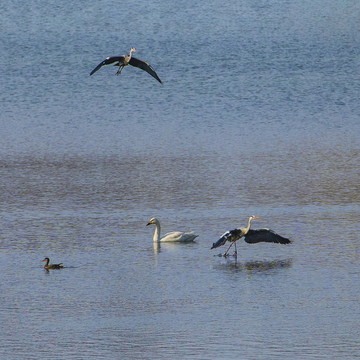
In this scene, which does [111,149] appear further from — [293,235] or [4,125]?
[293,235]

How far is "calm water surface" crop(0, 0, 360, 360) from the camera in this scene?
1805cm

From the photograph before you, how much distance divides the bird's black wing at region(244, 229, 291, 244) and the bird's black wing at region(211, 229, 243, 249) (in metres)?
0.23

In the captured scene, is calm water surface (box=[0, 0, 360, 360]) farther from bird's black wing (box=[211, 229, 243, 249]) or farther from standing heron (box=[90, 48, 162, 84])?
standing heron (box=[90, 48, 162, 84])

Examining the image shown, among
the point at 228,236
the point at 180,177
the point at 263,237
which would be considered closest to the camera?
the point at 228,236

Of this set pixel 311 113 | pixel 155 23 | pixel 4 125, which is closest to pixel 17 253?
pixel 4 125

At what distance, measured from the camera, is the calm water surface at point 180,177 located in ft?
59.2

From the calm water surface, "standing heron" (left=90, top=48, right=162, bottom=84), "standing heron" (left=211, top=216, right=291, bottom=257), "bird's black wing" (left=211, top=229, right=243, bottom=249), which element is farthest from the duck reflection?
"standing heron" (left=90, top=48, right=162, bottom=84)

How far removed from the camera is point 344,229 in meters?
26.5

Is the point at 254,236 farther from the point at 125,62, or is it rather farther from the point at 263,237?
the point at 125,62

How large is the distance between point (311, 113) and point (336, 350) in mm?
38891

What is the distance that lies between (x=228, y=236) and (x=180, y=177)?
12443mm

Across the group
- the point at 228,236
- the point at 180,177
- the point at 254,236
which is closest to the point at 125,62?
the point at 228,236

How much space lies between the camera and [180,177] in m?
35.4

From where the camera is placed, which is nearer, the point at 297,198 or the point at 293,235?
the point at 293,235
